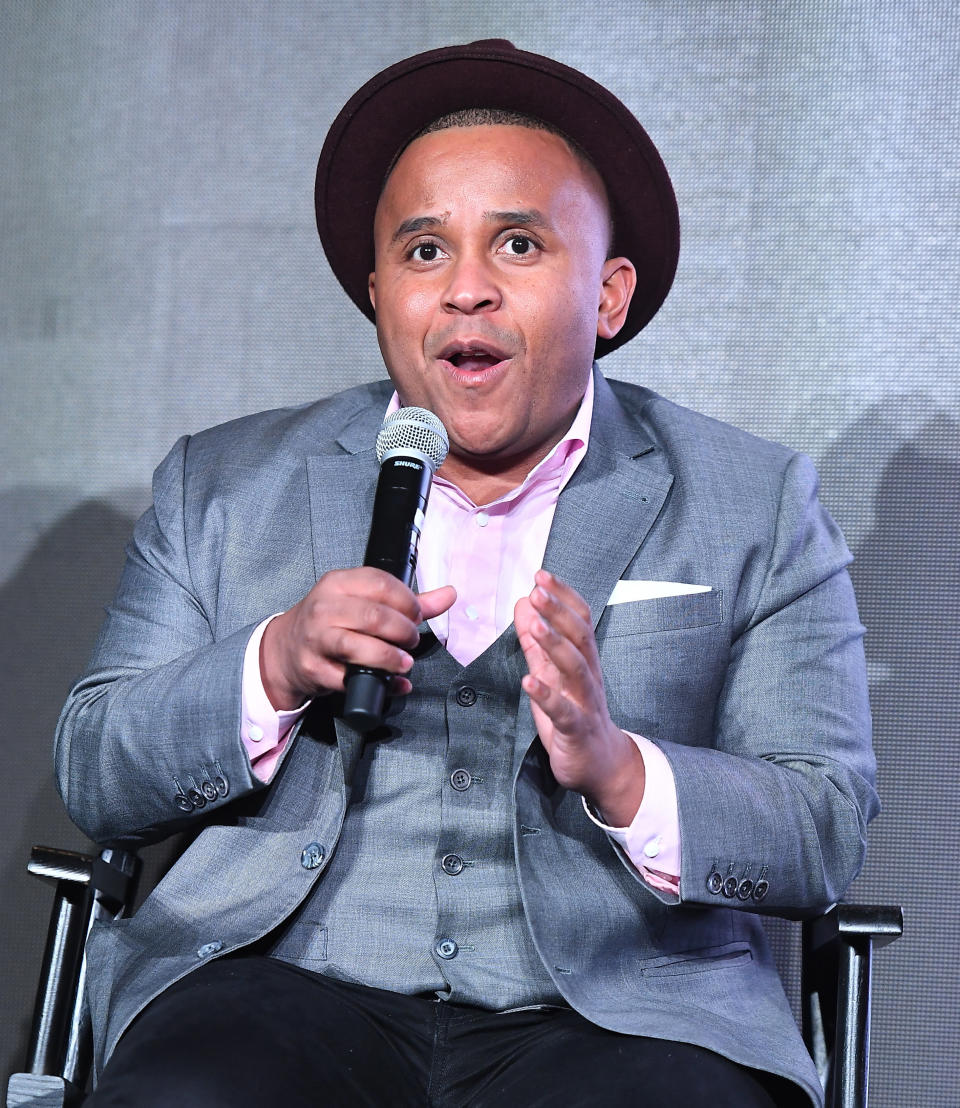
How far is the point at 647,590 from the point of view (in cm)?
183

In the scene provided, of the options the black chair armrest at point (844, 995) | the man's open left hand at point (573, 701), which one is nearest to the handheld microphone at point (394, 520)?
the man's open left hand at point (573, 701)

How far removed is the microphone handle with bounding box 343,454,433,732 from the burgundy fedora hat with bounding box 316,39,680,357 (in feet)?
2.43

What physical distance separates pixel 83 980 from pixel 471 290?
1.03 meters

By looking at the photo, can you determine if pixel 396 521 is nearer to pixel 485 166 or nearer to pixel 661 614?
pixel 661 614

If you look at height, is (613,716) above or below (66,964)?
above

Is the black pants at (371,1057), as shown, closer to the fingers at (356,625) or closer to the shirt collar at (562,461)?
the fingers at (356,625)

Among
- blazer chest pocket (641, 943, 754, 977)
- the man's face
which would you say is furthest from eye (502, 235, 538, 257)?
blazer chest pocket (641, 943, 754, 977)

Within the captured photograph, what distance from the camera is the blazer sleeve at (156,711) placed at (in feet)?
5.44

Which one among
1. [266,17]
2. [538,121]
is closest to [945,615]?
[538,121]

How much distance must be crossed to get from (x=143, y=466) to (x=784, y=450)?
134cm

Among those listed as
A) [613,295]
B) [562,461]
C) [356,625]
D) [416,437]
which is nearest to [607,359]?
[613,295]

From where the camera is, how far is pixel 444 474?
2012 mm

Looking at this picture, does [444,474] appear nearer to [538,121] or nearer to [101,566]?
[538,121]

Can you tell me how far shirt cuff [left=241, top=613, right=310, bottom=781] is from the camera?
1647mm
